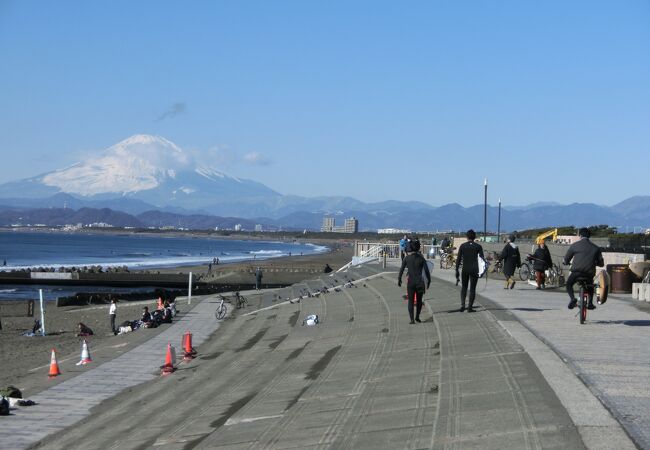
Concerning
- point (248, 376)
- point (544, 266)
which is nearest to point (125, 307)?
point (544, 266)

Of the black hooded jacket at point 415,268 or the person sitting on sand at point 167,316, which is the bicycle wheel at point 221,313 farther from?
the black hooded jacket at point 415,268

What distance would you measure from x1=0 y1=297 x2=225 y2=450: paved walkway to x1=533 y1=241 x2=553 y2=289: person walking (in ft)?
30.4

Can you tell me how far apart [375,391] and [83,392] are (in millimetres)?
8302

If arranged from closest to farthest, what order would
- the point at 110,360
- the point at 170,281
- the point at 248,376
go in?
1. the point at 248,376
2. the point at 110,360
3. the point at 170,281

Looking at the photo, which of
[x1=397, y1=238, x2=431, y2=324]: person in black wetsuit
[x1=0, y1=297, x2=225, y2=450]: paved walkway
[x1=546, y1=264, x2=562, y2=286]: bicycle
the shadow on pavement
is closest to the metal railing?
[x1=546, y1=264, x2=562, y2=286]: bicycle

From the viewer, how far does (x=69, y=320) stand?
41.3m

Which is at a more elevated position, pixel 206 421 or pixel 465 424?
pixel 465 424

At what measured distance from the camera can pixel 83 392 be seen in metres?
17.5

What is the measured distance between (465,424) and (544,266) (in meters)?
15.7

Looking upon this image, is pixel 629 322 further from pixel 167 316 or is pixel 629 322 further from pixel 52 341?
pixel 52 341

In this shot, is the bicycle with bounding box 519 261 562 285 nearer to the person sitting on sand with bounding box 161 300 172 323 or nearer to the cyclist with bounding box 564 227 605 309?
the cyclist with bounding box 564 227 605 309

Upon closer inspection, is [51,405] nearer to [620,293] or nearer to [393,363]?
[393,363]

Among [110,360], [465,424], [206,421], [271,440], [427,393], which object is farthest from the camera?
[110,360]

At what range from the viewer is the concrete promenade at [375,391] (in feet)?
27.6
